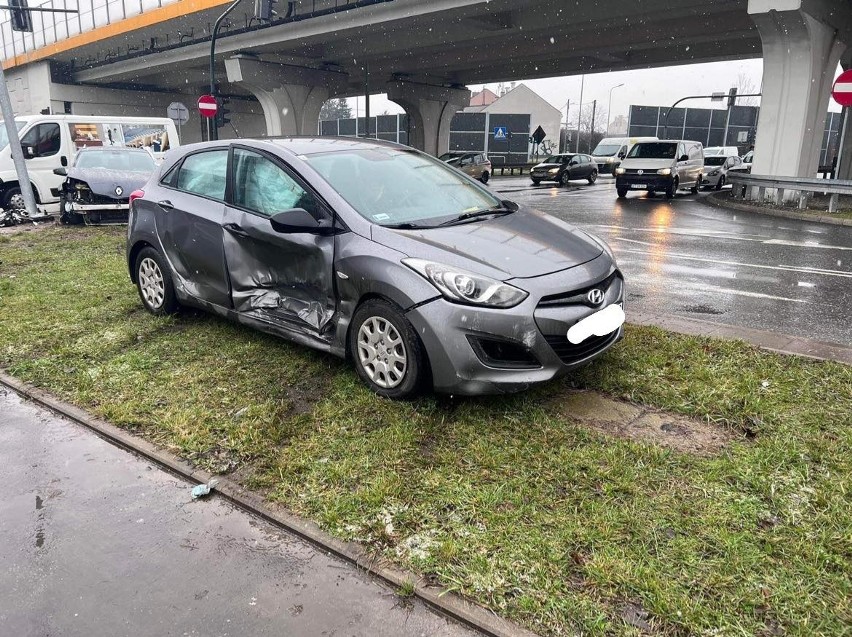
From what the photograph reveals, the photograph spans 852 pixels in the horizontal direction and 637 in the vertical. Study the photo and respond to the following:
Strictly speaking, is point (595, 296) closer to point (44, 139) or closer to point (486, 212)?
point (486, 212)

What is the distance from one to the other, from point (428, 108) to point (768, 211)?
25.2 meters

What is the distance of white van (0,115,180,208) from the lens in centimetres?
1473

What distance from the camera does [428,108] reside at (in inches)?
1501

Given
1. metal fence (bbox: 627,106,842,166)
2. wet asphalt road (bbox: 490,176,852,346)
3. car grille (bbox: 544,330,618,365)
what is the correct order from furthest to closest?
metal fence (bbox: 627,106,842,166) → wet asphalt road (bbox: 490,176,852,346) → car grille (bbox: 544,330,618,365)

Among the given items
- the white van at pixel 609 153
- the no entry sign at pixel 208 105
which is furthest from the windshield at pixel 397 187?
the white van at pixel 609 153

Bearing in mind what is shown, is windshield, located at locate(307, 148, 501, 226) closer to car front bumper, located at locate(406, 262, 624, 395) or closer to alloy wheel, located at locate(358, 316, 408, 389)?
alloy wheel, located at locate(358, 316, 408, 389)

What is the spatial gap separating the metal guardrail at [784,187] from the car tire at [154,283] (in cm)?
1453

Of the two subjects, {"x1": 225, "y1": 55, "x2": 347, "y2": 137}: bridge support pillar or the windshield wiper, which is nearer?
the windshield wiper

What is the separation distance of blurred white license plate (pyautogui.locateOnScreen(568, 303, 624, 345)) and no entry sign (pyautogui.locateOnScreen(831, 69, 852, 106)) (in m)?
14.2

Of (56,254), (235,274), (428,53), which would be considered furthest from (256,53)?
(235,274)

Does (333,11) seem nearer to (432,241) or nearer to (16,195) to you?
(16,195)

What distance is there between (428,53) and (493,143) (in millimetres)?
29810

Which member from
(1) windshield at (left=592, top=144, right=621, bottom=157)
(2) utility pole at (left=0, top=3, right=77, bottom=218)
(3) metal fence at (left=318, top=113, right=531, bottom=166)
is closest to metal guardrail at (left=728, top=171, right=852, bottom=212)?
(2) utility pole at (left=0, top=3, right=77, bottom=218)

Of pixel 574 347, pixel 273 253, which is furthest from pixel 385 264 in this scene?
pixel 574 347
